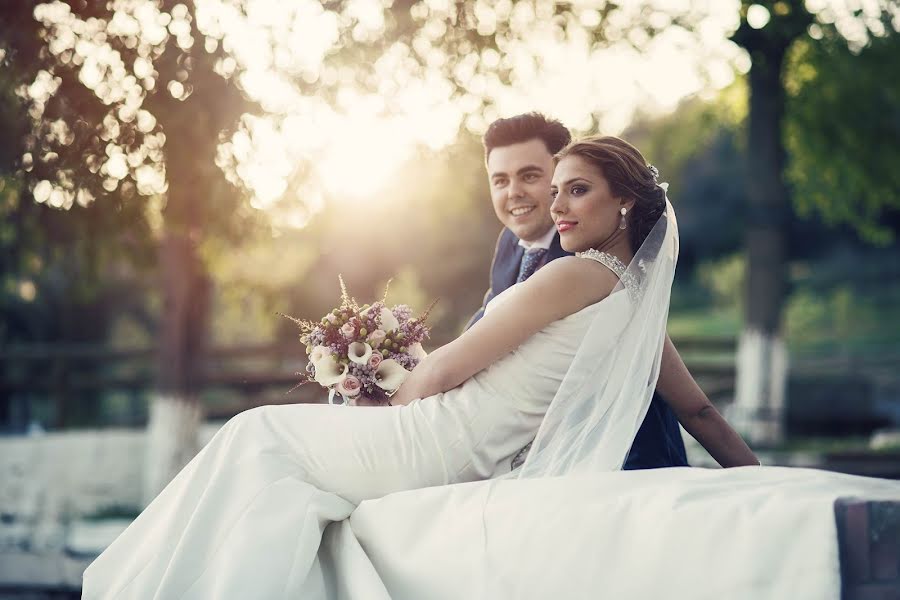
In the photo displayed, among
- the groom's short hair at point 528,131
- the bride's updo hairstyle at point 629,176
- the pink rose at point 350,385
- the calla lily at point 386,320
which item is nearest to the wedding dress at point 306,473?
the pink rose at point 350,385

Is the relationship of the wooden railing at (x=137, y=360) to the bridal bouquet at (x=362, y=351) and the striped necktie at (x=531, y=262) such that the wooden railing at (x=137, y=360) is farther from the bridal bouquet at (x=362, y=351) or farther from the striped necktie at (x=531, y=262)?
the bridal bouquet at (x=362, y=351)

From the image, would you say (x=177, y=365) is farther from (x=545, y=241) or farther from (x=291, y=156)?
(x=545, y=241)

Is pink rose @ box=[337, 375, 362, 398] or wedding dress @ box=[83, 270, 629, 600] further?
pink rose @ box=[337, 375, 362, 398]

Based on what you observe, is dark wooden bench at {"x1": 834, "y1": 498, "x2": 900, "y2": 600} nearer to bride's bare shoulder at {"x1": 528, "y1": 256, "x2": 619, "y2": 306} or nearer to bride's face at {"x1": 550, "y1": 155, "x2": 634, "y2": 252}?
bride's bare shoulder at {"x1": 528, "y1": 256, "x2": 619, "y2": 306}

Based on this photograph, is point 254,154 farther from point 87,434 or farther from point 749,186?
point 749,186

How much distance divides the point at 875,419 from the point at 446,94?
349 inches

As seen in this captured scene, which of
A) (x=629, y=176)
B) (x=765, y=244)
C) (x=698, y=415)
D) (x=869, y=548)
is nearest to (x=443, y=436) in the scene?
(x=698, y=415)

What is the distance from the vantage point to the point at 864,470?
963 centimetres

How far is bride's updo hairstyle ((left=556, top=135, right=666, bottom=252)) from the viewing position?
383cm

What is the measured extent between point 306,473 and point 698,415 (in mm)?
1436

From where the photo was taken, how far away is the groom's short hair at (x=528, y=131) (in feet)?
15.5

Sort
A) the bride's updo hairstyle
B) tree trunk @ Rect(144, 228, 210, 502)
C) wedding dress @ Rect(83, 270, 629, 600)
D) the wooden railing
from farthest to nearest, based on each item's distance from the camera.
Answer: the wooden railing < tree trunk @ Rect(144, 228, 210, 502) < the bride's updo hairstyle < wedding dress @ Rect(83, 270, 629, 600)

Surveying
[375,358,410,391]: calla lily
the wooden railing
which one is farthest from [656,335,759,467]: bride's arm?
the wooden railing

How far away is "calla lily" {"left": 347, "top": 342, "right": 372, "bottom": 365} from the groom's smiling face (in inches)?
42.7
